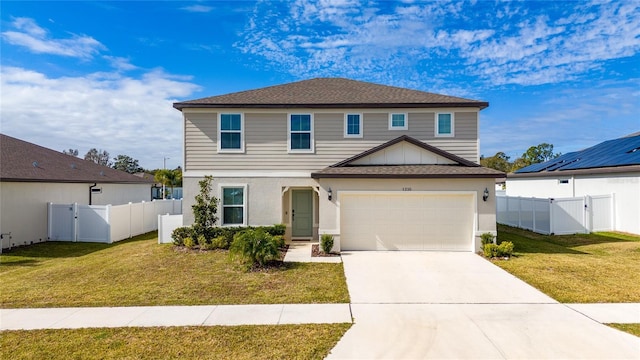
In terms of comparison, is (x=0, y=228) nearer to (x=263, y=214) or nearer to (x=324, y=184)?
(x=263, y=214)

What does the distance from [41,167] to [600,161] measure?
94.5 ft

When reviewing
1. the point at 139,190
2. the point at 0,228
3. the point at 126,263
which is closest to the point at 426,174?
the point at 126,263

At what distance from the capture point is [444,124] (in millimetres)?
12594

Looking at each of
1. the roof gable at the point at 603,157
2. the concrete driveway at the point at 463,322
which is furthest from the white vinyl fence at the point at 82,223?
the roof gable at the point at 603,157

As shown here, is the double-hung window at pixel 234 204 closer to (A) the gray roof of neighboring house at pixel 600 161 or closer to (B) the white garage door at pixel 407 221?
(B) the white garage door at pixel 407 221

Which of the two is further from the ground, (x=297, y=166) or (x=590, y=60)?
(x=590, y=60)

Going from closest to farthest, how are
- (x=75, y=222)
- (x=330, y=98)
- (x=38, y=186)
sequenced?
(x=330, y=98) → (x=38, y=186) → (x=75, y=222)

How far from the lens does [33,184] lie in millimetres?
12930

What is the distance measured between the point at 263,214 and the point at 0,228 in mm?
9813

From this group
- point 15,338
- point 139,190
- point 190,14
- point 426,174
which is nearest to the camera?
point 15,338

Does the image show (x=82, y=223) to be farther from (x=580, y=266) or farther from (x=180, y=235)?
(x=580, y=266)

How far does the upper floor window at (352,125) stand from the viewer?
12695 millimetres

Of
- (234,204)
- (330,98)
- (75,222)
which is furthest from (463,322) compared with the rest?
(75,222)

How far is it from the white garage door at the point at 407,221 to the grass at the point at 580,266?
1.84 meters
